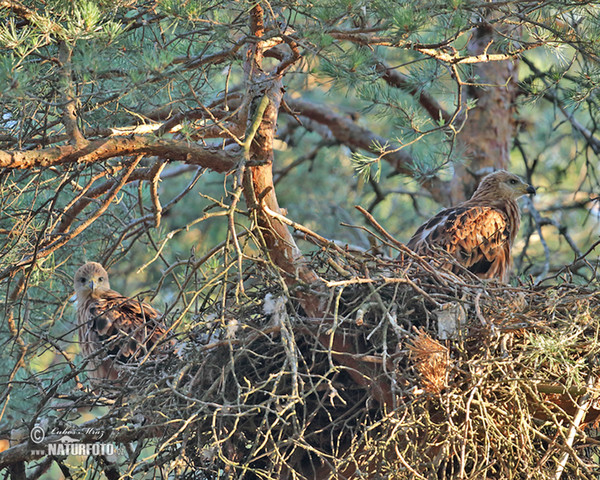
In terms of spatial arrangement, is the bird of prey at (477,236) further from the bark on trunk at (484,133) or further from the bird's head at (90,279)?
the bird's head at (90,279)

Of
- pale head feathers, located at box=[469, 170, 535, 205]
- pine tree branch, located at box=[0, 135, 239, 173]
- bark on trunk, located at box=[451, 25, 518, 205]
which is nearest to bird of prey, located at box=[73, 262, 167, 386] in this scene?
pine tree branch, located at box=[0, 135, 239, 173]

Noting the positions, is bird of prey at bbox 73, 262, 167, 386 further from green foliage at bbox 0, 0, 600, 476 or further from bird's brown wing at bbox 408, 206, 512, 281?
bird's brown wing at bbox 408, 206, 512, 281

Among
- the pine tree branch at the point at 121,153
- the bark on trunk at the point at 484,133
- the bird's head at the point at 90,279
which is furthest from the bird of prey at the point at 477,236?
the bird's head at the point at 90,279

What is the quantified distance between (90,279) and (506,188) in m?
3.37

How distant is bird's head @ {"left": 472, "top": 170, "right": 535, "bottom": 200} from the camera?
5840mm

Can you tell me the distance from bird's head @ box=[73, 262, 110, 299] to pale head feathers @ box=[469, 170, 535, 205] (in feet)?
10.0

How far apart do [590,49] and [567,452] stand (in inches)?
81.7

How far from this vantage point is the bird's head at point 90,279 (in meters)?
5.92

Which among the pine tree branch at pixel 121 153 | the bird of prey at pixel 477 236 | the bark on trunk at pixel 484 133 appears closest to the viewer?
the pine tree branch at pixel 121 153

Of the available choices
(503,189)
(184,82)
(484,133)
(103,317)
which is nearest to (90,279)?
(103,317)

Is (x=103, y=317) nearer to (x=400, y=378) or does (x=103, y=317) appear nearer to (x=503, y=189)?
(x=400, y=378)

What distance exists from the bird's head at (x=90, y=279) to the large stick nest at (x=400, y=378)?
2295 millimetres

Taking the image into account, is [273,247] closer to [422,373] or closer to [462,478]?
[422,373]

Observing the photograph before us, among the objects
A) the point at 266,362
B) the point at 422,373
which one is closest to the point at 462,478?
the point at 422,373
